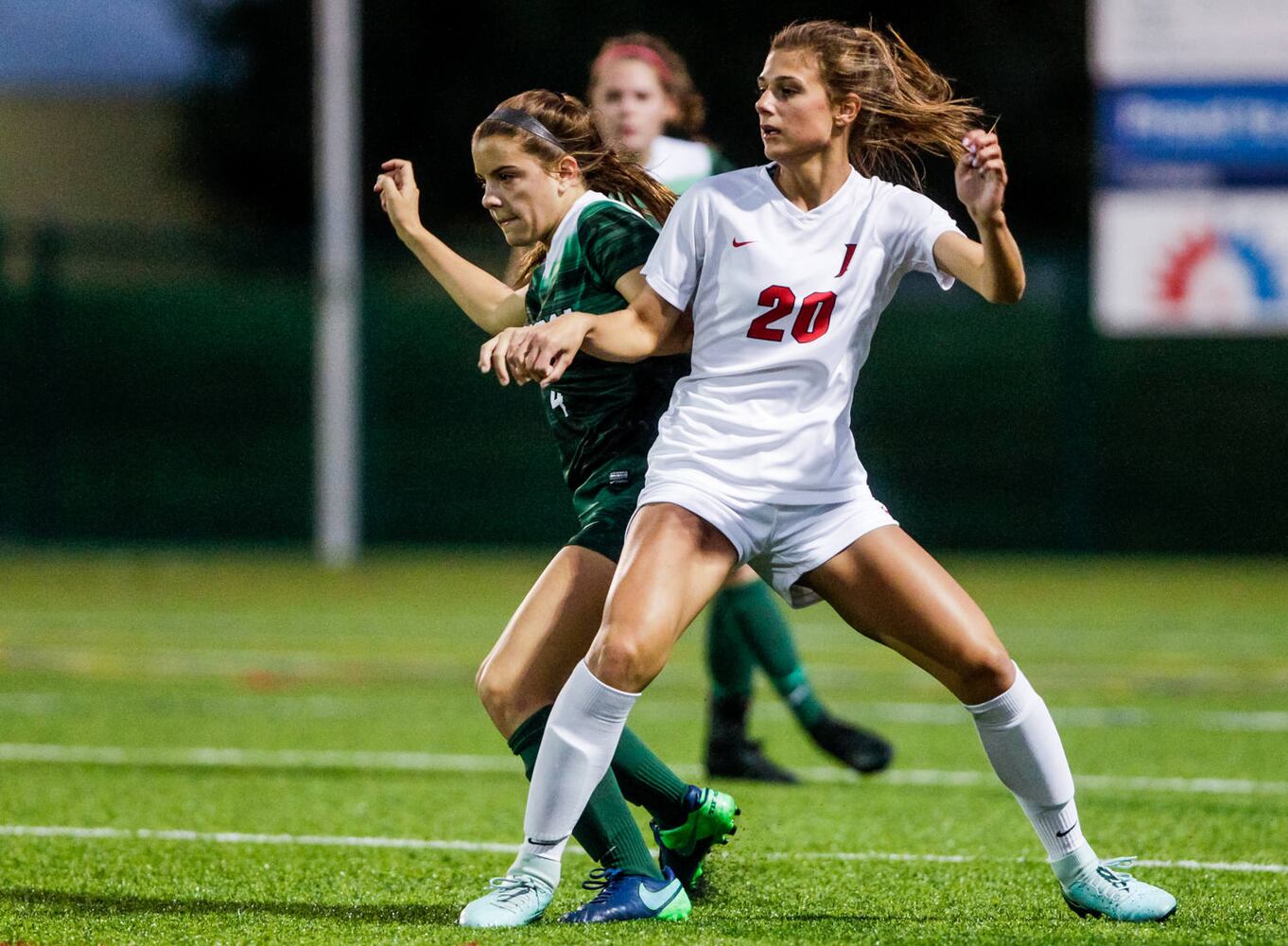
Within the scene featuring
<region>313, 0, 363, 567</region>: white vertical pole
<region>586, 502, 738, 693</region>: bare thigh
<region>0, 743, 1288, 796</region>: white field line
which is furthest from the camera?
<region>313, 0, 363, 567</region>: white vertical pole

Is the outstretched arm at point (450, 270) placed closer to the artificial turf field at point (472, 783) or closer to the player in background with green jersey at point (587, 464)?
the player in background with green jersey at point (587, 464)

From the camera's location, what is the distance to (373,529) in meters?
18.8

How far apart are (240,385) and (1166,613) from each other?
9.51 meters

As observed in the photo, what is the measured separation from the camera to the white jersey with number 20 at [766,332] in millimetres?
4258

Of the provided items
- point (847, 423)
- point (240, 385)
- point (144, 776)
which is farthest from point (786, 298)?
point (240, 385)

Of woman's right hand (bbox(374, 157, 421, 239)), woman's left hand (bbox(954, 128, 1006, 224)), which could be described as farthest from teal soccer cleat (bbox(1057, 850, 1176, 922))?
woman's right hand (bbox(374, 157, 421, 239))

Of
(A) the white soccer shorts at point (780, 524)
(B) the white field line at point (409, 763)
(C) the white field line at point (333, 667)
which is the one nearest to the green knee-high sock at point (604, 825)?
(A) the white soccer shorts at point (780, 524)

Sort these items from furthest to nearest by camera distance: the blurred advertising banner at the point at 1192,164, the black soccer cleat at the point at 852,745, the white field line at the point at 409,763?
the blurred advertising banner at the point at 1192,164 → the white field line at the point at 409,763 → the black soccer cleat at the point at 852,745

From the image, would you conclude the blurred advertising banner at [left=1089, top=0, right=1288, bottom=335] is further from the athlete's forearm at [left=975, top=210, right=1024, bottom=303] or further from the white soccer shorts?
the white soccer shorts

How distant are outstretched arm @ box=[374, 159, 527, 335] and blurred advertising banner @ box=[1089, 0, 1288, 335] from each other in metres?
10.7

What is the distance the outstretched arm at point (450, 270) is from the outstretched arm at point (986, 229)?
1174mm

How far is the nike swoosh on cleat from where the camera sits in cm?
439

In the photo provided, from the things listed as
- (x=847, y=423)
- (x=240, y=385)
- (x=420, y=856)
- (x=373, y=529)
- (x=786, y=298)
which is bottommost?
(x=373, y=529)

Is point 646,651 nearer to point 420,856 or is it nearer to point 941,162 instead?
point 420,856
